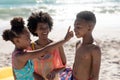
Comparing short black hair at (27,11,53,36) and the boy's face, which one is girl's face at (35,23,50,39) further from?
the boy's face

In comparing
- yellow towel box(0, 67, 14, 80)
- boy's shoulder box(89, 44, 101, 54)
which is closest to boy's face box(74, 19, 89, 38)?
boy's shoulder box(89, 44, 101, 54)

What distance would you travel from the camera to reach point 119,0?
2041 centimetres

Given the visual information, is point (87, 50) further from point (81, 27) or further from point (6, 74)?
point (6, 74)

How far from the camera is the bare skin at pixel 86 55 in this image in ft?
8.45

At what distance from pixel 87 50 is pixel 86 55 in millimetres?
43

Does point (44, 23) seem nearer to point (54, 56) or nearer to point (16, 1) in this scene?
point (54, 56)

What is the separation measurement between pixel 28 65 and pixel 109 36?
704cm

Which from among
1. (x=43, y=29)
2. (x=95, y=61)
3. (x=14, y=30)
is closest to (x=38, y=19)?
(x=43, y=29)

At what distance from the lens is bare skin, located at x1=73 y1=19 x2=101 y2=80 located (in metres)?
2.57

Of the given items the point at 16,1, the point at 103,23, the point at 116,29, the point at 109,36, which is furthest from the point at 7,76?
the point at 16,1

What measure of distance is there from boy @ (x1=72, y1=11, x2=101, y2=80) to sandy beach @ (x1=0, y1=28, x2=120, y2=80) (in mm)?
2956

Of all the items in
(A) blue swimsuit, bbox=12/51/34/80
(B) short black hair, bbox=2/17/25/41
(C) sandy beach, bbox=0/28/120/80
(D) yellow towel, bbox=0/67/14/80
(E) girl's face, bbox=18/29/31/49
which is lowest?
(C) sandy beach, bbox=0/28/120/80

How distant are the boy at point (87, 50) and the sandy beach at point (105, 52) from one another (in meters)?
2.96

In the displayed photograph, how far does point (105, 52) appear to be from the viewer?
24.6 feet
